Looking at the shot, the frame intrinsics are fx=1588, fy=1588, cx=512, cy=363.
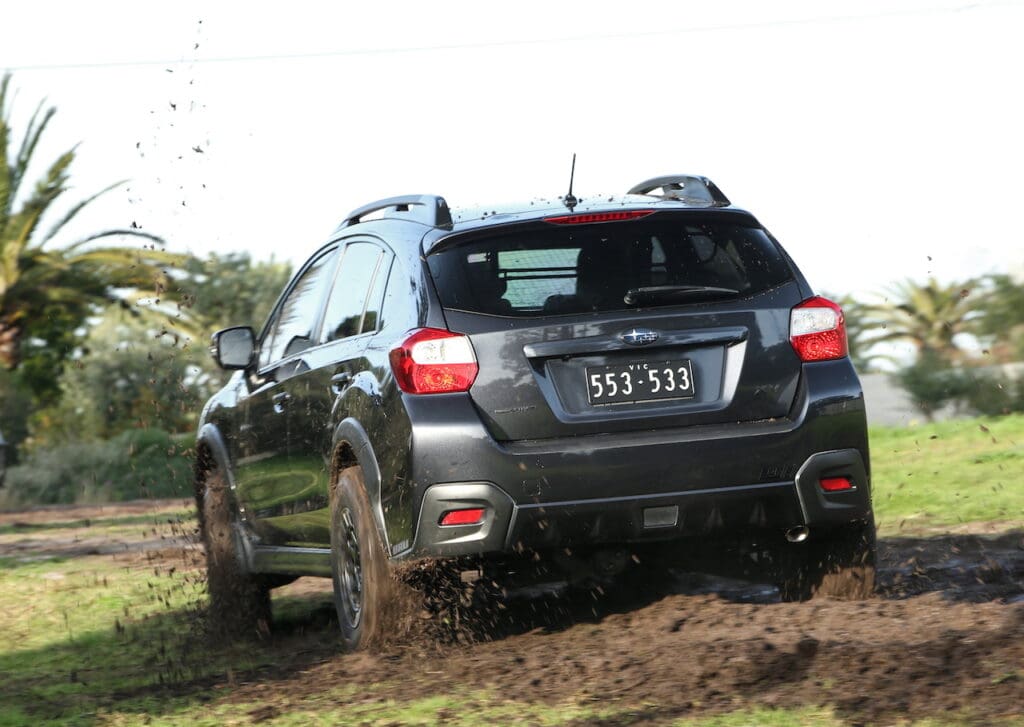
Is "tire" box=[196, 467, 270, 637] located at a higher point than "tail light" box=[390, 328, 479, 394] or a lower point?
lower

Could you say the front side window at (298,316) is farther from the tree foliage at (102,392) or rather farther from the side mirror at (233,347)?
the tree foliage at (102,392)

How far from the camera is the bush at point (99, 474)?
25578mm

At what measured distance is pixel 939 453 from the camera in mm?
14188

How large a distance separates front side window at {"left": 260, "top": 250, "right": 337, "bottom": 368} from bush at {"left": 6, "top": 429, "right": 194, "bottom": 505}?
16.6 meters

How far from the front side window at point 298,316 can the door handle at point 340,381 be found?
67cm

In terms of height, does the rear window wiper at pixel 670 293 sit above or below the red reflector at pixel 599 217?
below

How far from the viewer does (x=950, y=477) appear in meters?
12.1

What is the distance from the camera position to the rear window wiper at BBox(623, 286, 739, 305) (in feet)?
19.6

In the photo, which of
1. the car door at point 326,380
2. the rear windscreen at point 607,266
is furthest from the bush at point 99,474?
the rear windscreen at point 607,266

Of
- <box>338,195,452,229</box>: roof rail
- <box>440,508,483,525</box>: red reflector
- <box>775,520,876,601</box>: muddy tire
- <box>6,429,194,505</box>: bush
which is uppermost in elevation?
<box>338,195,452,229</box>: roof rail

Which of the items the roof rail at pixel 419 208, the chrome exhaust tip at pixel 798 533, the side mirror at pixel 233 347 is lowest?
the chrome exhaust tip at pixel 798 533

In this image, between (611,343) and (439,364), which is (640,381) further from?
(439,364)

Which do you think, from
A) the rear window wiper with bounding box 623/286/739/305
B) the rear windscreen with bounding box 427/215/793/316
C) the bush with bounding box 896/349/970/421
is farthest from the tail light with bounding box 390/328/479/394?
the bush with bounding box 896/349/970/421

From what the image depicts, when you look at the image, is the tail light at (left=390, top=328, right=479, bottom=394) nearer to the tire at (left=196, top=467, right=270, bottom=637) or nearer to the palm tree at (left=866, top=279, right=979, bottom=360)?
the tire at (left=196, top=467, right=270, bottom=637)
